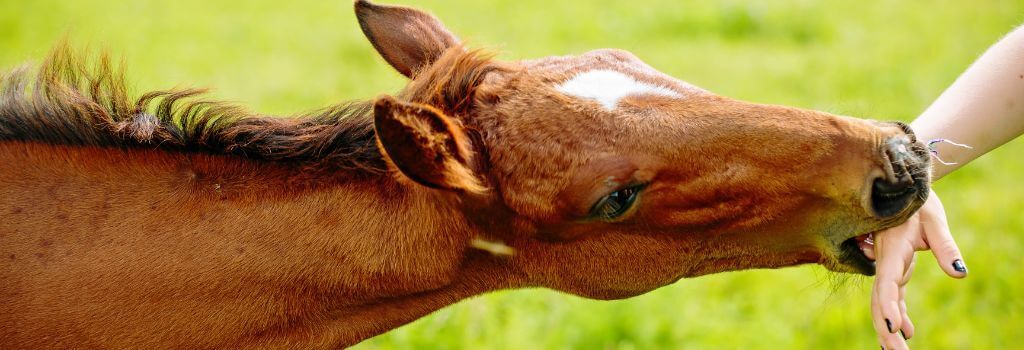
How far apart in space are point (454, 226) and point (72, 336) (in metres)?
1.06

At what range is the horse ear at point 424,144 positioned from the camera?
7.23 feet

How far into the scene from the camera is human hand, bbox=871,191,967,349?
246 centimetres

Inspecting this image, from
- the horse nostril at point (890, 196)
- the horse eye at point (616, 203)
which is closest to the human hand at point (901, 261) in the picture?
the horse nostril at point (890, 196)

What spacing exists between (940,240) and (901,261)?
0.14 metres

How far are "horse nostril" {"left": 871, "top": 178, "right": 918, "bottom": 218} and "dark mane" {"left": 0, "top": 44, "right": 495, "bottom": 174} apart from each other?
1140 millimetres

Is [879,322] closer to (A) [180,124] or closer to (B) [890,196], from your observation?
(B) [890,196]

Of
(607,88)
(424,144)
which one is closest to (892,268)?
(607,88)

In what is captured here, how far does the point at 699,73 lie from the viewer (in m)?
8.55

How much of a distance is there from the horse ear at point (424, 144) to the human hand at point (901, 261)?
1.13m

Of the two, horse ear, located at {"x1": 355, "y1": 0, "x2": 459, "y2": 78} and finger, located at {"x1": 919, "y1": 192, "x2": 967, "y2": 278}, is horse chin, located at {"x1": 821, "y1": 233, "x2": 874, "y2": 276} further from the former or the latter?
horse ear, located at {"x1": 355, "y1": 0, "x2": 459, "y2": 78}

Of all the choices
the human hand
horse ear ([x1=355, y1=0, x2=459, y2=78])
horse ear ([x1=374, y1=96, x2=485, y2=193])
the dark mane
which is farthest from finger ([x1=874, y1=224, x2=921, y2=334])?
horse ear ([x1=355, y1=0, x2=459, y2=78])

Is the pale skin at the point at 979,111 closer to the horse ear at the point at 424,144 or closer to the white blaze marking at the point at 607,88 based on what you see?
the white blaze marking at the point at 607,88

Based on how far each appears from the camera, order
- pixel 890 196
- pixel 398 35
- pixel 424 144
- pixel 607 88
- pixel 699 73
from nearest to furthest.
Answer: pixel 424 144
pixel 890 196
pixel 607 88
pixel 398 35
pixel 699 73

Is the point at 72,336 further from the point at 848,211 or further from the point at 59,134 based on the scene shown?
the point at 848,211
